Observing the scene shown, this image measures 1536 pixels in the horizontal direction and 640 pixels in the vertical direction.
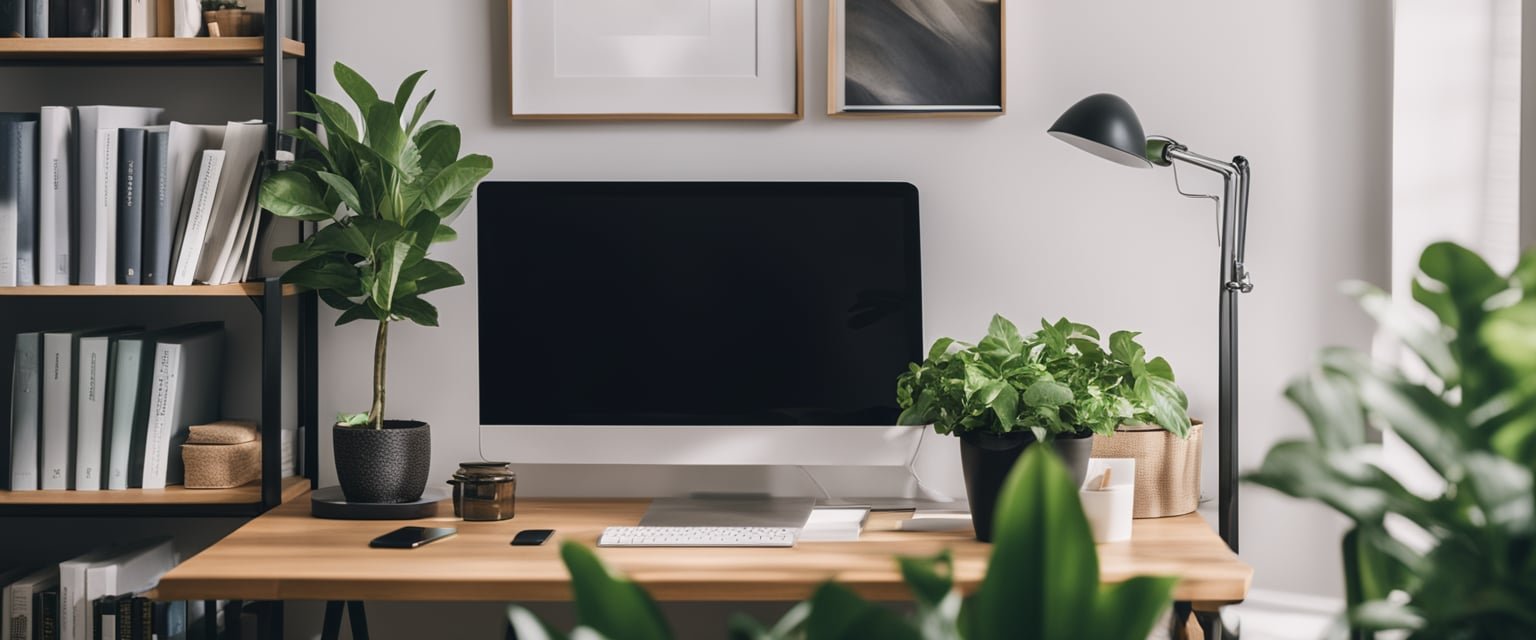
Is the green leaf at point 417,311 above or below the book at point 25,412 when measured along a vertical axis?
above

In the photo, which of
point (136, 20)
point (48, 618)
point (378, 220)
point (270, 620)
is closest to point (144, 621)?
point (48, 618)

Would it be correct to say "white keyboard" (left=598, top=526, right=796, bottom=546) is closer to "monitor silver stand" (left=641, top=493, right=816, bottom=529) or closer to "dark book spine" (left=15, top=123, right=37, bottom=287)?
"monitor silver stand" (left=641, top=493, right=816, bottom=529)

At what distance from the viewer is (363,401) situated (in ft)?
7.59

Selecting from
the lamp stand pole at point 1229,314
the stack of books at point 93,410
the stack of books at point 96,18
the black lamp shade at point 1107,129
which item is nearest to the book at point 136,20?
the stack of books at point 96,18

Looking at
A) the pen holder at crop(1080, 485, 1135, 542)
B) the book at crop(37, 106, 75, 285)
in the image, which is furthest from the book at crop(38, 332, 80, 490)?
the pen holder at crop(1080, 485, 1135, 542)

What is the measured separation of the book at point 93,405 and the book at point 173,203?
0.15m

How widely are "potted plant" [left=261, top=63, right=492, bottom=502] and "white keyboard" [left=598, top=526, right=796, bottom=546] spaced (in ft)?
1.34

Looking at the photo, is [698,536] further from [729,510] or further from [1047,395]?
[1047,395]

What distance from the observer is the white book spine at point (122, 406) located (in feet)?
6.71

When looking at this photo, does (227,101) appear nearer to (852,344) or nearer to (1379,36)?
(852,344)

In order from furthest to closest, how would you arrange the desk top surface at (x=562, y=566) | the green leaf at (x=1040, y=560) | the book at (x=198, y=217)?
the book at (x=198, y=217), the desk top surface at (x=562, y=566), the green leaf at (x=1040, y=560)

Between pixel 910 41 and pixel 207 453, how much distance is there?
53.8 inches

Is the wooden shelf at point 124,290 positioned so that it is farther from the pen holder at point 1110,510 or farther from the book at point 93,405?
the pen holder at point 1110,510

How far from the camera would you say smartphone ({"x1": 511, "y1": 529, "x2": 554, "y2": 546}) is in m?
1.87
